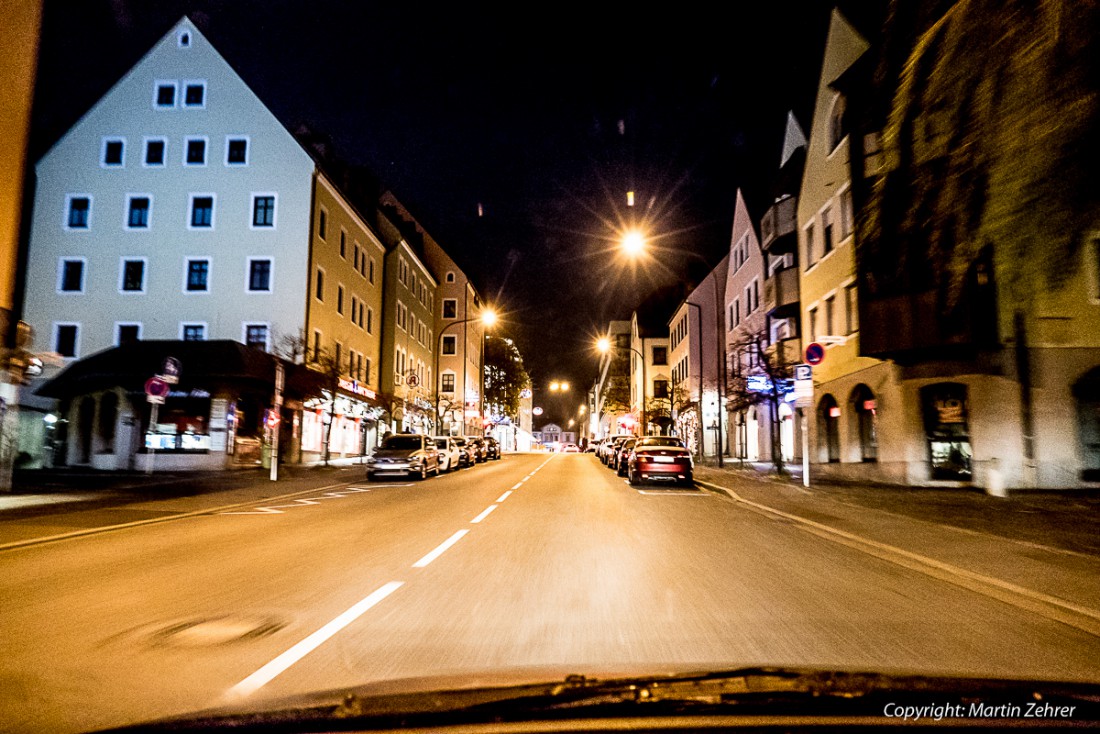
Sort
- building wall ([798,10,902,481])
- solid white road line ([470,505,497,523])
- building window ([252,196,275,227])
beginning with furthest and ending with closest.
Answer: building window ([252,196,275,227]) → building wall ([798,10,902,481]) → solid white road line ([470,505,497,523])

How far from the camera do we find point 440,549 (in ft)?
32.9

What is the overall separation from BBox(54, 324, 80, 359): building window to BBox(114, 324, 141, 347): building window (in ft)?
6.47

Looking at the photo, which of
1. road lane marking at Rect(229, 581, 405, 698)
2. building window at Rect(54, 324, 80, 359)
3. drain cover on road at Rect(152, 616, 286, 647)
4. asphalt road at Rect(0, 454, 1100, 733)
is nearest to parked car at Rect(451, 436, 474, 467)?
building window at Rect(54, 324, 80, 359)

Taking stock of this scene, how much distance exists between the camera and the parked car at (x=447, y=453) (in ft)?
109

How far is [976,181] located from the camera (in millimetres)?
4543

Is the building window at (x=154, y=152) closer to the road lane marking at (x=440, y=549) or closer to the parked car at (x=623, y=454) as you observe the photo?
the parked car at (x=623, y=454)

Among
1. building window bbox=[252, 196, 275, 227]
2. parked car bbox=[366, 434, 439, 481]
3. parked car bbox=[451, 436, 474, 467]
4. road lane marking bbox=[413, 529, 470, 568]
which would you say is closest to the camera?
road lane marking bbox=[413, 529, 470, 568]

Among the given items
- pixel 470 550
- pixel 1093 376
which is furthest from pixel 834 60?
pixel 470 550

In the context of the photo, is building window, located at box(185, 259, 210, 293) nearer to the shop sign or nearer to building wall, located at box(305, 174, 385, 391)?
building wall, located at box(305, 174, 385, 391)

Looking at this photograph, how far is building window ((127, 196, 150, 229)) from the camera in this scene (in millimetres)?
34500

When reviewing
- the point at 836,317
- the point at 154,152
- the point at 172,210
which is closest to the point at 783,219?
the point at 836,317

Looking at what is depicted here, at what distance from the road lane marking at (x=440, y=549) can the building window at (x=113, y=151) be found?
32.2m

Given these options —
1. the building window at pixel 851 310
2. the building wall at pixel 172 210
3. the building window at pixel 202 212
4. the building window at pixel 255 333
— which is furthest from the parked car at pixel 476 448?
the building window at pixel 851 310

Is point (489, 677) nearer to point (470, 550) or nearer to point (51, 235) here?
point (470, 550)
